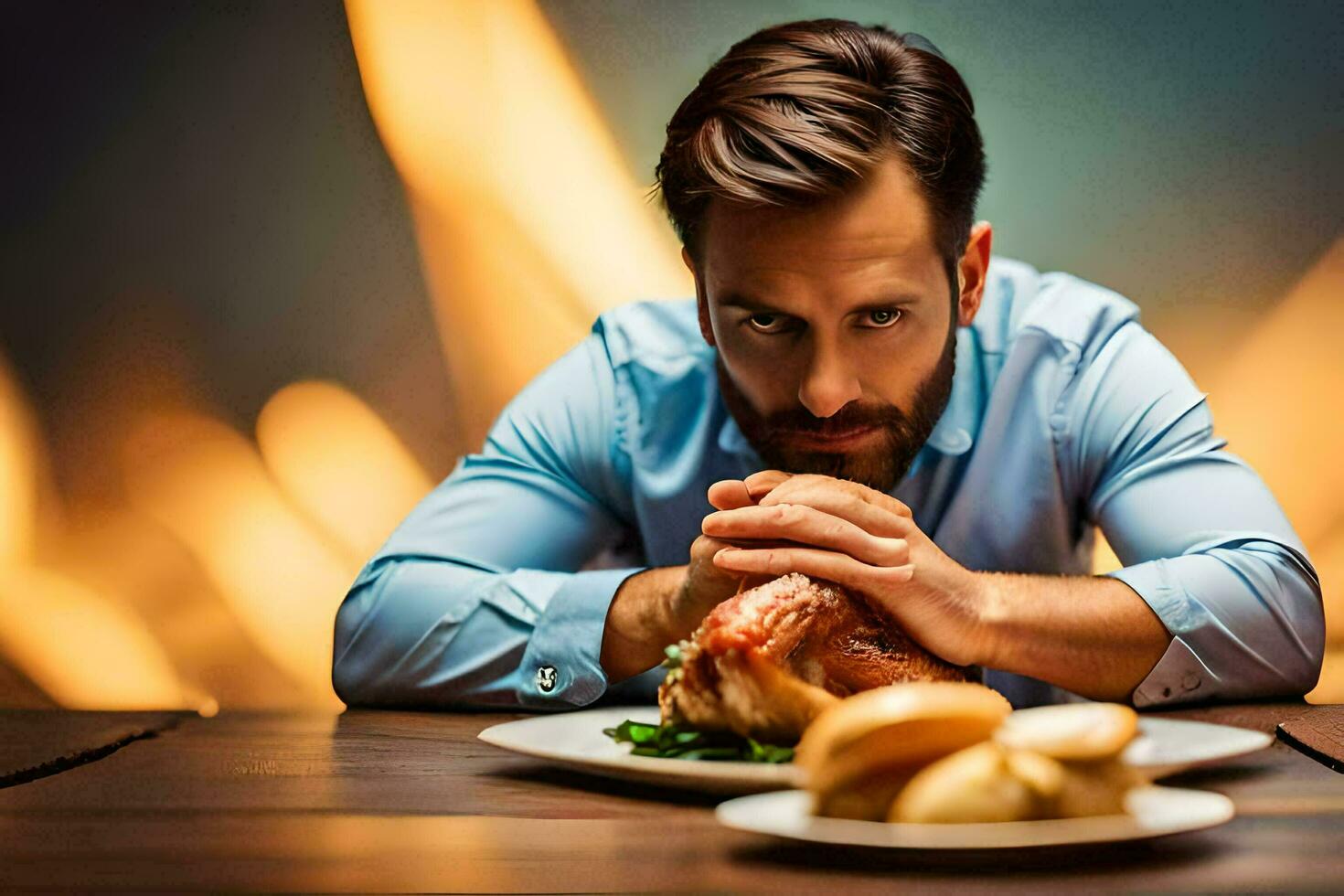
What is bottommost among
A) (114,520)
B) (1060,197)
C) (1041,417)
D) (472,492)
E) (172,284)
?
(114,520)

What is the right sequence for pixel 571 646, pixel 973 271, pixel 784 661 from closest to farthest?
1. pixel 784 661
2. pixel 571 646
3. pixel 973 271

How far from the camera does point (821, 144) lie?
1.51m

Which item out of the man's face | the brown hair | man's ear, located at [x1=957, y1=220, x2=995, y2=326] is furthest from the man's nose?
man's ear, located at [x1=957, y1=220, x2=995, y2=326]

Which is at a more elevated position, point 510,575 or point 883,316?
point 883,316

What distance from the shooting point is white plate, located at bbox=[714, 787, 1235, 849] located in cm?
64

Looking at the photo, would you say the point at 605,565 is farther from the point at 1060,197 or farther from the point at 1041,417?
the point at 1060,197

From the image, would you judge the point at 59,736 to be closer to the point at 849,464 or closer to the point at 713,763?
the point at 713,763

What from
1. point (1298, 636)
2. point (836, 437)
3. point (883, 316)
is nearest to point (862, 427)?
point (836, 437)

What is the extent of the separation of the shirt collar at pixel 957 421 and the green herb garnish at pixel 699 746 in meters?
0.82

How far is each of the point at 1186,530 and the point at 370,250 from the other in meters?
1.98

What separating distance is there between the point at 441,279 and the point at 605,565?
3.76 ft

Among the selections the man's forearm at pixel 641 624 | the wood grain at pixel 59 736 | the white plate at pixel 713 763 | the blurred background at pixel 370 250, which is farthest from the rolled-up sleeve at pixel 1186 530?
the blurred background at pixel 370 250

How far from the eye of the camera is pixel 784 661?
41.1 inches

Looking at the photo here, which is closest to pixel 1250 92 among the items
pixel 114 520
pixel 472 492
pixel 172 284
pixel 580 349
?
pixel 580 349
